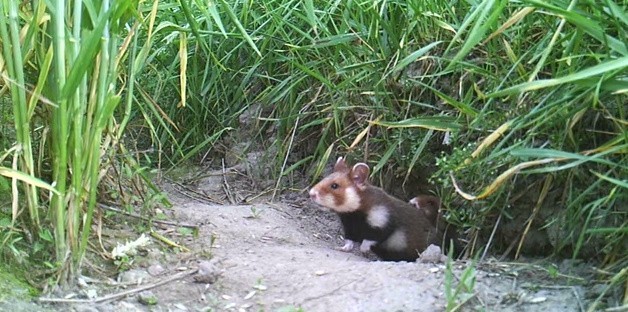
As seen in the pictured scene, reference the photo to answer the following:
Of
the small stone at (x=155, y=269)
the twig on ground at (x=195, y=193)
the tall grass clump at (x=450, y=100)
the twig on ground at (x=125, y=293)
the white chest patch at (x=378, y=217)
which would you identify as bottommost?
the twig on ground at (x=195, y=193)

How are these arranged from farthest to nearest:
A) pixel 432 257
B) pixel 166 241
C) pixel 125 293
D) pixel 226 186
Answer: pixel 226 186
pixel 432 257
pixel 166 241
pixel 125 293

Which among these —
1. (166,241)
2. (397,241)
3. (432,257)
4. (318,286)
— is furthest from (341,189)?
(318,286)

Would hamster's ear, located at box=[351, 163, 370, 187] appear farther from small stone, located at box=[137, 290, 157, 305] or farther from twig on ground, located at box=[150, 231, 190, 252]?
small stone, located at box=[137, 290, 157, 305]

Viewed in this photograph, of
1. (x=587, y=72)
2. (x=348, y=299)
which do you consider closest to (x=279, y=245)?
(x=348, y=299)

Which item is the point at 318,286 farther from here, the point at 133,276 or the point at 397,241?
the point at 397,241

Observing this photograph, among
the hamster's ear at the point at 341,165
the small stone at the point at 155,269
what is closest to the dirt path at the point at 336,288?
the small stone at the point at 155,269

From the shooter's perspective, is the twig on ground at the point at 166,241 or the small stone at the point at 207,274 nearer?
the small stone at the point at 207,274

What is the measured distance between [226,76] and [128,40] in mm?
1731

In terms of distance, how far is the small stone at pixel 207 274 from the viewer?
2.75 m

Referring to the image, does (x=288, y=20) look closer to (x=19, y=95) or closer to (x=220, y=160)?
(x=220, y=160)

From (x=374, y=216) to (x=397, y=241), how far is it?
16 cm


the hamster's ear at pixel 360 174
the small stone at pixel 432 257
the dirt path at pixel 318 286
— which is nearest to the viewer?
the dirt path at pixel 318 286

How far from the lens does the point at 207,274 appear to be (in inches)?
108

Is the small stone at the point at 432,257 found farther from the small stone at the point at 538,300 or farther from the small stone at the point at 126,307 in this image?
the small stone at the point at 126,307
